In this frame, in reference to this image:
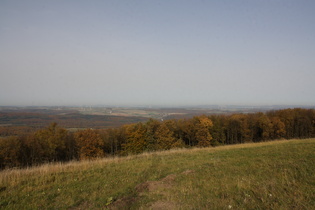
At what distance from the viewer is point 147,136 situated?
1722 inches

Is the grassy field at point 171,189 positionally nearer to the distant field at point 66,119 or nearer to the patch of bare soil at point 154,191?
the patch of bare soil at point 154,191

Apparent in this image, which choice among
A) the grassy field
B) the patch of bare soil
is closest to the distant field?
the grassy field

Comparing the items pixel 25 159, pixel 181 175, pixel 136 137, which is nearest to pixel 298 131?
pixel 136 137

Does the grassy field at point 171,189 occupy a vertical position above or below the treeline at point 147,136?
above

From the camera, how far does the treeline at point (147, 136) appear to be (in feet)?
117

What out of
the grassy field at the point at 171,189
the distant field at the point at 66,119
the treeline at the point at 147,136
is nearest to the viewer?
the grassy field at the point at 171,189

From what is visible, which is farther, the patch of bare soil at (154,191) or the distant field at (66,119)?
the distant field at (66,119)

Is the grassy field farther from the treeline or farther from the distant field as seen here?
the distant field

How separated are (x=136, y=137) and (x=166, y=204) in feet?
127

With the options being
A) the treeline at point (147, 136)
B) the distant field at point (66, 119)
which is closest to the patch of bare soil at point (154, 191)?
the treeline at point (147, 136)

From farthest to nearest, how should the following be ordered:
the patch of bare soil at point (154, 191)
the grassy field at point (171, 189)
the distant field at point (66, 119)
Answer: the distant field at point (66, 119) → the patch of bare soil at point (154, 191) → the grassy field at point (171, 189)

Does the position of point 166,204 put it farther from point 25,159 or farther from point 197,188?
point 25,159

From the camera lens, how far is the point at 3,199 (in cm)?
605

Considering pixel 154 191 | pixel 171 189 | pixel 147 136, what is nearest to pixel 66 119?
pixel 147 136
